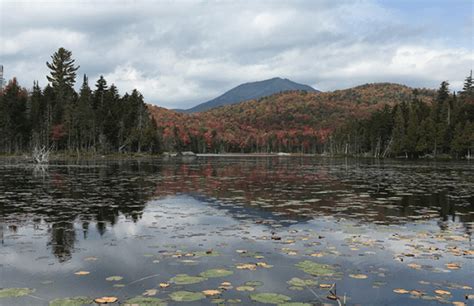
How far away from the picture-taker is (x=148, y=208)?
19312mm

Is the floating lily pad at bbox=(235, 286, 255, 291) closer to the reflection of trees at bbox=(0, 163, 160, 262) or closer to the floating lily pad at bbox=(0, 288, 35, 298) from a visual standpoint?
the floating lily pad at bbox=(0, 288, 35, 298)

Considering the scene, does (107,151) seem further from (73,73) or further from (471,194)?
(471,194)

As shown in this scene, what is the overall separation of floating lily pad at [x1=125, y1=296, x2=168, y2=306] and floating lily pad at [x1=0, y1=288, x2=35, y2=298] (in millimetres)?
2138

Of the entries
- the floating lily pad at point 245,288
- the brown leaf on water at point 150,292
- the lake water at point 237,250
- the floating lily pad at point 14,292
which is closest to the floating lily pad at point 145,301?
the lake water at point 237,250

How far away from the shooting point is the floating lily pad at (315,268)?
30.5ft

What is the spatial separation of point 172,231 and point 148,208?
5555mm

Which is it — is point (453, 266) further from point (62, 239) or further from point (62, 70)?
point (62, 70)

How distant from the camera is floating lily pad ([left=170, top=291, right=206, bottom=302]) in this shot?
25.0ft

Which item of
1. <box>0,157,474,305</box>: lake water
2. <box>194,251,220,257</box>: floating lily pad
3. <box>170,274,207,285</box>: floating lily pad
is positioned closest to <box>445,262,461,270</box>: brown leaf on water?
<box>0,157,474,305</box>: lake water

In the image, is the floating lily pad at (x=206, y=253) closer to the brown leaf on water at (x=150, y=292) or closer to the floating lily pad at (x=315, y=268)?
the floating lily pad at (x=315, y=268)

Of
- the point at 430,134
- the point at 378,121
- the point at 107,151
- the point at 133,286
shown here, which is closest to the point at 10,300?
the point at 133,286

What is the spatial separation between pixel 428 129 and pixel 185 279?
12153 cm

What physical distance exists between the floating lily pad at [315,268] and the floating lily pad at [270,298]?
1.62 meters

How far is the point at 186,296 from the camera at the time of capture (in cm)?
777
